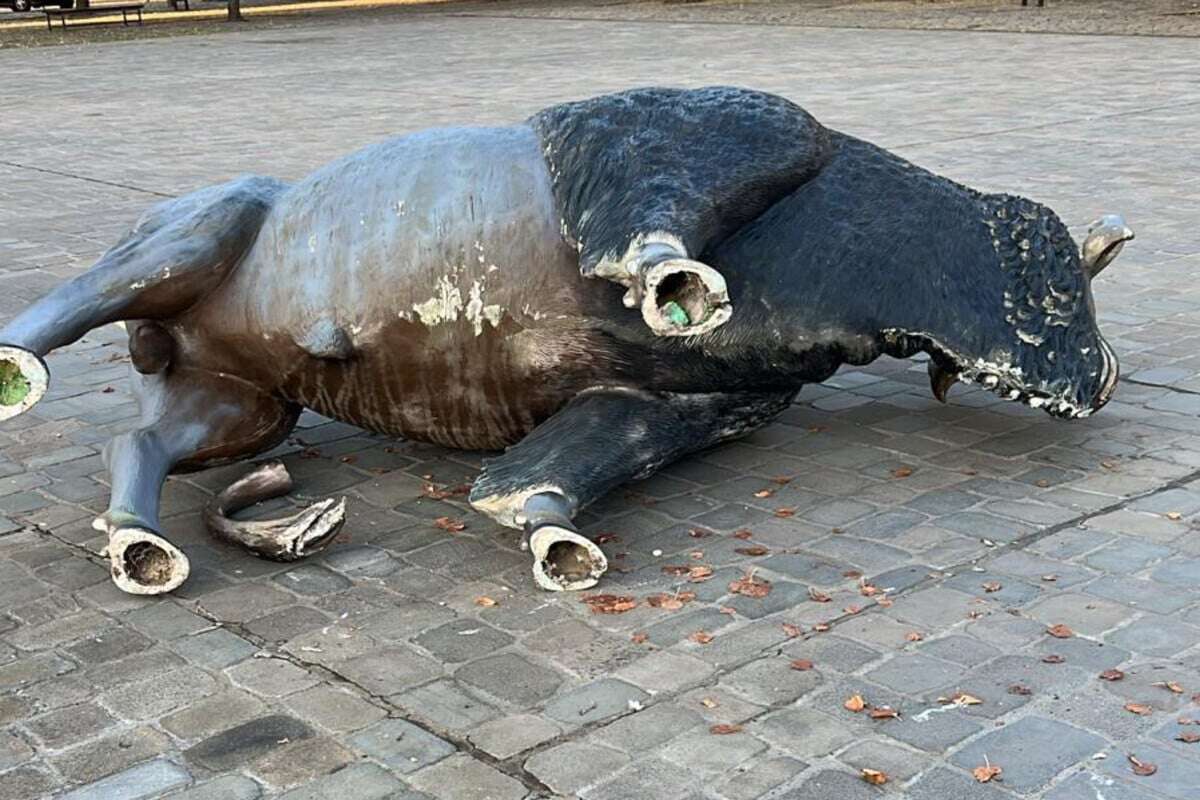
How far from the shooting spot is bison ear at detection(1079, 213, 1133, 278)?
4859mm

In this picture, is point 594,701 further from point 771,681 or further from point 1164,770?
point 1164,770

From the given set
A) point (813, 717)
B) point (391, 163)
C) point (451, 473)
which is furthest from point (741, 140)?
point (813, 717)

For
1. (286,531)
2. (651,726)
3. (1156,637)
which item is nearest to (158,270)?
(286,531)

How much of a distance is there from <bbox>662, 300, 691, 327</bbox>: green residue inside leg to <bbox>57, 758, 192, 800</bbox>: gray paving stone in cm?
151

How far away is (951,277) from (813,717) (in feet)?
5.26

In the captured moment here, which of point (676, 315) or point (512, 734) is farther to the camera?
point (676, 315)

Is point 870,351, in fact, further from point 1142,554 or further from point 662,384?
point 1142,554

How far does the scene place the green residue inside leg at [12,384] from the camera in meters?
4.39

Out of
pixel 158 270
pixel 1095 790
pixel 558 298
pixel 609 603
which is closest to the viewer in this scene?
pixel 1095 790

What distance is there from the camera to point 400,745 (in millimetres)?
3490

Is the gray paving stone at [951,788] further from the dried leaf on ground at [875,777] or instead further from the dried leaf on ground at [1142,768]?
the dried leaf on ground at [1142,768]

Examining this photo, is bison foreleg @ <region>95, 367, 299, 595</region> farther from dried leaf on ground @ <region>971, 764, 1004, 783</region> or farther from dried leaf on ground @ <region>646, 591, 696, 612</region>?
dried leaf on ground @ <region>971, 764, 1004, 783</region>

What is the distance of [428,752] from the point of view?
3.46 metres

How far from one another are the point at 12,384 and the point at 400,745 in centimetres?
166
